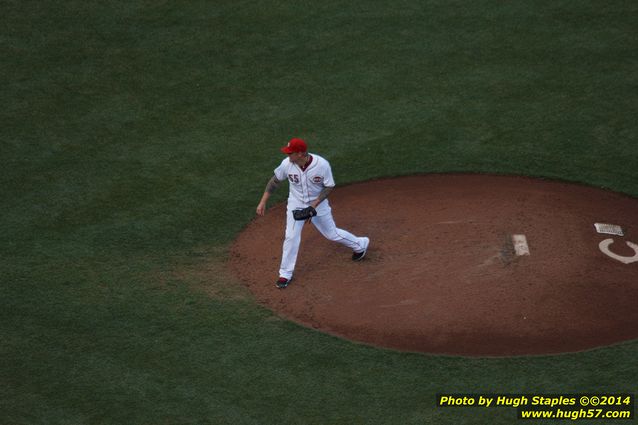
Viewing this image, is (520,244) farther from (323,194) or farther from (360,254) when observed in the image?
(323,194)

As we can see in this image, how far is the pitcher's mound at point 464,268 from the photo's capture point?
8.98 metres

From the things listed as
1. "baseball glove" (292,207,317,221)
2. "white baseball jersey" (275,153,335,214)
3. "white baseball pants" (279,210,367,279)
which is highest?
"white baseball jersey" (275,153,335,214)

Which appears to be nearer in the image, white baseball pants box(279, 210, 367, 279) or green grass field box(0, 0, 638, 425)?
green grass field box(0, 0, 638, 425)

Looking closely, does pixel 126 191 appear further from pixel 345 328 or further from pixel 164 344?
pixel 345 328

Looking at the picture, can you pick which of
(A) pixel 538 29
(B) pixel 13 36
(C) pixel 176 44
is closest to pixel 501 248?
(A) pixel 538 29

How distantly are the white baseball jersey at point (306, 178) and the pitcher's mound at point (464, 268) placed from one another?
38.6 inches

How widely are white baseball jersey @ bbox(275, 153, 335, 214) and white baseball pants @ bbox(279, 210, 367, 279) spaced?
0.23 meters

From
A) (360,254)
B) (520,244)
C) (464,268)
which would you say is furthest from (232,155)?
(520,244)

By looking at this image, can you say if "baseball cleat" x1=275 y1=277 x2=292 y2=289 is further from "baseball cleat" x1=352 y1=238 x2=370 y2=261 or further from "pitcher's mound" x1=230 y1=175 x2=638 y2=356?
"baseball cleat" x1=352 y1=238 x2=370 y2=261

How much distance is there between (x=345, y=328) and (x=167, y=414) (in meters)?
2.10

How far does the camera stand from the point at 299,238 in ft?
31.8

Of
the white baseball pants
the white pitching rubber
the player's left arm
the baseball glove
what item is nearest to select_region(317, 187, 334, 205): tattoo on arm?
the player's left arm

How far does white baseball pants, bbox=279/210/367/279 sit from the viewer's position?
9648 mm

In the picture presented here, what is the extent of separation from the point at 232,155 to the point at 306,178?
3279mm
